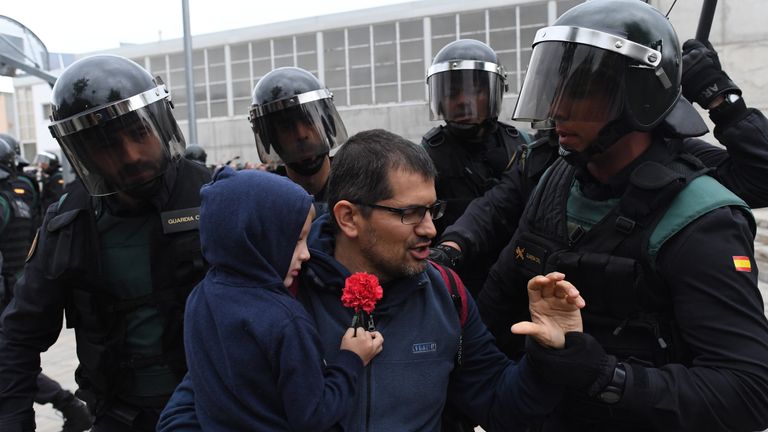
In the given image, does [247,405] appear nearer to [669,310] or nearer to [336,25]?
[669,310]

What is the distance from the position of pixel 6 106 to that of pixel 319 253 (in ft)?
139

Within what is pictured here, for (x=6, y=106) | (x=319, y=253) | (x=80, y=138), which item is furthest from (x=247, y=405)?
(x=6, y=106)

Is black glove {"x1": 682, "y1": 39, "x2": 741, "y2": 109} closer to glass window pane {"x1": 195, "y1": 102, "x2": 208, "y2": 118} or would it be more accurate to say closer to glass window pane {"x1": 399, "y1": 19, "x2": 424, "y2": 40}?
glass window pane {"x1": 399, "y1": 19, "x2": 424, "y2": 40}

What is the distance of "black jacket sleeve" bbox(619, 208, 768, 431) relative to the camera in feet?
4.93

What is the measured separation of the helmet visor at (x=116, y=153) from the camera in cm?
224

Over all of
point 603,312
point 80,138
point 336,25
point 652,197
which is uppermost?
point 336,25

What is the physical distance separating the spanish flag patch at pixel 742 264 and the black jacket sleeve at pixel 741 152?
604mm

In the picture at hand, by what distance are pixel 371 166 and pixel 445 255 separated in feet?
2.47

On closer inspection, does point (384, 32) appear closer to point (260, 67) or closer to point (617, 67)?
point (260, 67)

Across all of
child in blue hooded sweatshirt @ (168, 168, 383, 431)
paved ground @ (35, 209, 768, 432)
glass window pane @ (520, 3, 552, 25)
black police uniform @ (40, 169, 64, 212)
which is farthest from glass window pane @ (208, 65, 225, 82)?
child in blue hooded sweatshirt @ (168, 168, 383, 431)

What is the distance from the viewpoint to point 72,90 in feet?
7.54

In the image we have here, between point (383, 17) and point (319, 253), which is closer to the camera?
point (319, 253)

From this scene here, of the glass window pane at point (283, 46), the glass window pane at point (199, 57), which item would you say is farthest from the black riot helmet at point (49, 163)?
the glass window pane at point (199, 57)

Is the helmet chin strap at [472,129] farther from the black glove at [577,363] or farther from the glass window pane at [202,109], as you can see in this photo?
the glass window pane at [202,109]
